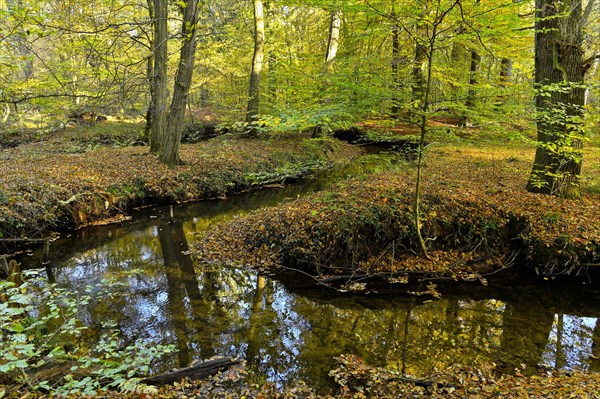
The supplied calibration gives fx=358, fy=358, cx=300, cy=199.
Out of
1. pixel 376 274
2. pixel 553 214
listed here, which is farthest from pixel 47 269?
pixel 553 214

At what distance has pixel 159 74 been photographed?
11.9 metres

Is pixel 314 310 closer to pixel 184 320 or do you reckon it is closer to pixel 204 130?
pixel 184 320

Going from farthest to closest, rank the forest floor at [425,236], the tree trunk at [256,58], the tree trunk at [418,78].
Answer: the tree trunk at [256,58], the forest floor at [425,236], the tree trunk at [418,78]

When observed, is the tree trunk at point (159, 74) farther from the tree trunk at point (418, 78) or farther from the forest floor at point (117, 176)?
the tree trunk at point (418, 78)

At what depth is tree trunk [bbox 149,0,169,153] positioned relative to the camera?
1159cm

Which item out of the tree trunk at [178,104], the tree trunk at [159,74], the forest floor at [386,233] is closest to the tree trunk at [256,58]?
the tree trunk at [159,74]

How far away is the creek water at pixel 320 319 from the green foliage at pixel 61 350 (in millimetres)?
363

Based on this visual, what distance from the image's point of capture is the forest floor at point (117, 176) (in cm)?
880

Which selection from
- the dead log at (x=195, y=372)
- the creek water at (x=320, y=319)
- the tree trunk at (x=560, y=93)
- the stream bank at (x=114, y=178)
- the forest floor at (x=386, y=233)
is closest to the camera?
the dead log at (x=195, y=372)

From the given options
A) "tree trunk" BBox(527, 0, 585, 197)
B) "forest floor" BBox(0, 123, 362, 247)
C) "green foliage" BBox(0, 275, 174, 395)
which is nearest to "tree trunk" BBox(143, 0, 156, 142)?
"forest floor" BBox(0, 123, 362, 247)

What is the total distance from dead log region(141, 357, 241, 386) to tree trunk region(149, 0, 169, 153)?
302 inches

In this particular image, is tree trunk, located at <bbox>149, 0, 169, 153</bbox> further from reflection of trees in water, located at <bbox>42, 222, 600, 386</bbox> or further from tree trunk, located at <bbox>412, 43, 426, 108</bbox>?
tree trunk, located at <bbox>412, 43, 426, 108</bbox>

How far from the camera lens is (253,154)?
51.8 feet

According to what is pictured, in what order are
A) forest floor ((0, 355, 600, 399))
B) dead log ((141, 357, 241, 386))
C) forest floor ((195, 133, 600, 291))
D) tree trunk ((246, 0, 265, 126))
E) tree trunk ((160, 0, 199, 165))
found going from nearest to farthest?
forest floor ((0, 355, 600, 399)) → dead log ((141, 357, 241, 386)) → forest floor ((195, 133, 600, 291)) → tree trunk ((160, 0, 199, 165)) → tree trunk ((246, 0, 265, 126))
